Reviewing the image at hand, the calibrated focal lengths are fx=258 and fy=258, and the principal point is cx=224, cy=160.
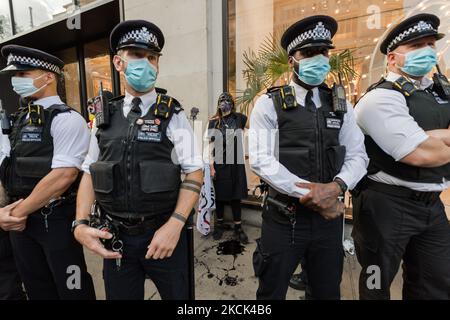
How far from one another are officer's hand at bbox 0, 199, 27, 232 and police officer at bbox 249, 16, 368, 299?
1662 mm

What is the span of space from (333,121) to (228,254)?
7.90ft

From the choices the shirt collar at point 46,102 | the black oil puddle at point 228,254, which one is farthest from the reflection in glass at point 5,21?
the black oil puddle at point 228,254

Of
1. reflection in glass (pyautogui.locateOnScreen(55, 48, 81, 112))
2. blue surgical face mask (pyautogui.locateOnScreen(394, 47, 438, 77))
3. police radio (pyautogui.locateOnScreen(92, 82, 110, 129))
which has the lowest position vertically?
police radio (pyautogui.locateOnScreen(92, 82, 110, 129))

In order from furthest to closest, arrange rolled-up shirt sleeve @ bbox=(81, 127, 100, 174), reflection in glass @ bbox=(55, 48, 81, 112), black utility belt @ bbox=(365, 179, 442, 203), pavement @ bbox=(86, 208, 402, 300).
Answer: reflection in glass @ bbox=(55, 48, 81, 112), pavement @ bbox=(86, 208, 402, 300), black utility belt @ bbox=(365, 179, 442, 203), rolled-up shirt sleeve @ bbox=(81, 127, 100, 174)

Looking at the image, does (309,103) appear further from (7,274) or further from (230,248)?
(7,274)

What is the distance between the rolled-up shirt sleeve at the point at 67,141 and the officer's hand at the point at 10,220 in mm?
436

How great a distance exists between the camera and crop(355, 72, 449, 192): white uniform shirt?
159 cm

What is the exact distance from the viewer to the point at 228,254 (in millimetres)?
3416

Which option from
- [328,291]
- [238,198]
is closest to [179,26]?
[238,198]

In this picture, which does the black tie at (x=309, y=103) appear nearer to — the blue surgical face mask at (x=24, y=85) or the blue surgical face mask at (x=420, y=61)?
the blue surgical face mask at (x=420, y=61)

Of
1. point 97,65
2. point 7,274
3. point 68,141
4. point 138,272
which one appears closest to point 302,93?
point 138,272

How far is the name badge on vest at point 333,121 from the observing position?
1.64 m

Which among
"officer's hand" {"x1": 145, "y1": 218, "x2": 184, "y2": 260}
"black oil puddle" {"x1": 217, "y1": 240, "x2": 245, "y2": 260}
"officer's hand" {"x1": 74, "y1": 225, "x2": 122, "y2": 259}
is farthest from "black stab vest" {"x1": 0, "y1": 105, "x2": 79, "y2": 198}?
"black oil puddle" {"x1": 217, "y1": 240, "x2": 245, "y2": 260}

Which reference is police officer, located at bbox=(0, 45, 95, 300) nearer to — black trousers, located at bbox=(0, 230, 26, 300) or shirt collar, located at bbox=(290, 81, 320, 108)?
black trousers, located at bbox=(0, 230, 26, 300)
